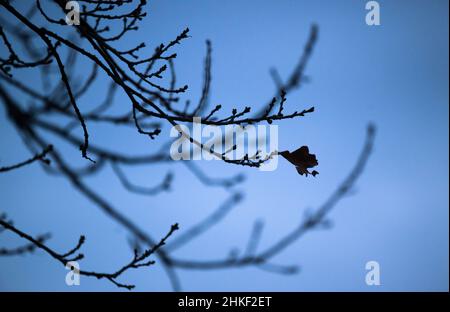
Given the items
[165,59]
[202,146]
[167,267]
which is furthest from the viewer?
[165,59]

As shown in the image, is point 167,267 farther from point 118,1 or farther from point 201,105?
point 118,1

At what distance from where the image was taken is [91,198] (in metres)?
2.31

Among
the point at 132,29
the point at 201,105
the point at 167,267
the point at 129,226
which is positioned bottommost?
the point at 167,267
